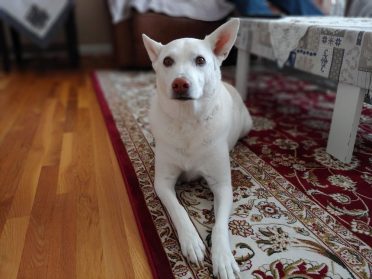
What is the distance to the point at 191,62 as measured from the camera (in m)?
1.12

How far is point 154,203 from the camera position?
1.24 m

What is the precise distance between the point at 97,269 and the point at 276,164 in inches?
38.1

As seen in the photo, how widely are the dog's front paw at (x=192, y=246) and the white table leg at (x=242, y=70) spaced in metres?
1.75

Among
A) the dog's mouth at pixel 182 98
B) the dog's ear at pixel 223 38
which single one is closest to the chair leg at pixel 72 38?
the dog's ear at pixel 223 38

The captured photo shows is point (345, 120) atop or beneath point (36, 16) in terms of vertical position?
beneath

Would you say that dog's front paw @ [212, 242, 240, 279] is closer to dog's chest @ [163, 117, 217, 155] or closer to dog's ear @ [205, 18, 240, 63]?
dog's chest @ [163, 117, 217, 155]

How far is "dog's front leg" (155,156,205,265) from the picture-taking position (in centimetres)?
96

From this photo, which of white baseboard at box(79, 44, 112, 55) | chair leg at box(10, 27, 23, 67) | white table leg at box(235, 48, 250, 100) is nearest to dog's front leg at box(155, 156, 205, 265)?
white table leg at box(235, 48, 250, 100)

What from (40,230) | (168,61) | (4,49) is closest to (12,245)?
(40,230)

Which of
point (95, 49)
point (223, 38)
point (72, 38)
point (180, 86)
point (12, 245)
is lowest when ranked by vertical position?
point (12, 245)

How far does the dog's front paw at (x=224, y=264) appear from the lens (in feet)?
2.87

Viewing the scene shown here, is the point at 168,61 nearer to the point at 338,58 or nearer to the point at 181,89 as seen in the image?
the point at 181,89

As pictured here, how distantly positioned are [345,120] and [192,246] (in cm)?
101

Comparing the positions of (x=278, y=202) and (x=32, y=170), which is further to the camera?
(x=32, y=170)
